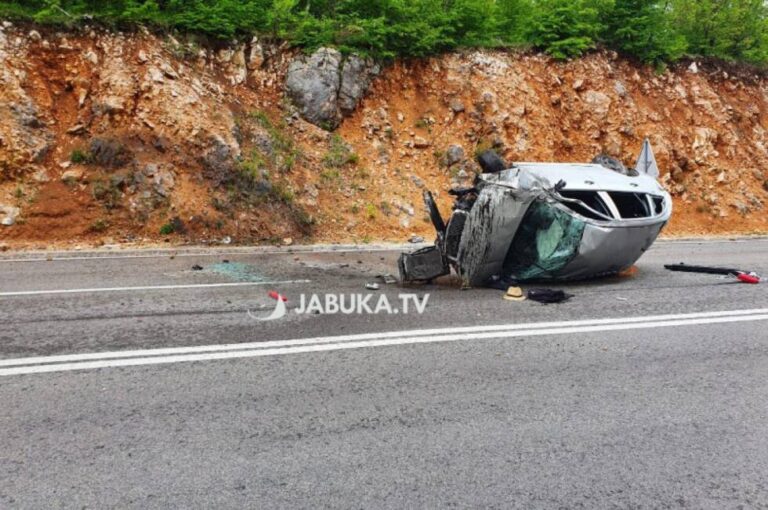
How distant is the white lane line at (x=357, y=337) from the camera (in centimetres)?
408

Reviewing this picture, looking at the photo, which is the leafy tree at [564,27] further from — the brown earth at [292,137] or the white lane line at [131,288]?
the white lane line at [131,288]

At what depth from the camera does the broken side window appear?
20.8 ft

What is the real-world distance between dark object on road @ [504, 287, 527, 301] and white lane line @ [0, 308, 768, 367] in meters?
0.98

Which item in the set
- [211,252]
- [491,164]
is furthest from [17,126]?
[491,164]

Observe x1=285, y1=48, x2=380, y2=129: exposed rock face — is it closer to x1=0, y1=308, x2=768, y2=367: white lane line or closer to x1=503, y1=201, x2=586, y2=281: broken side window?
x1=503, y1=201, x2=586, y2=281: broken side window

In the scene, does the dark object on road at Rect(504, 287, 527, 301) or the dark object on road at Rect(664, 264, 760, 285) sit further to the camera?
the dark object on road at Rect(664, 264, 760, 285)

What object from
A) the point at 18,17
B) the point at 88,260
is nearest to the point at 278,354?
the point at 88,260

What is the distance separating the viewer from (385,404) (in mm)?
3369

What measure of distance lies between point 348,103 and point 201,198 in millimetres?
5668

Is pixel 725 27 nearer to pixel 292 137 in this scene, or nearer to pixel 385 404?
pixel 292 137

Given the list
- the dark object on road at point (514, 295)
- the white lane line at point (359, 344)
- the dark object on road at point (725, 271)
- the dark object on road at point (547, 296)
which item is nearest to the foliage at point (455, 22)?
the dark object on road at point (725, 271)

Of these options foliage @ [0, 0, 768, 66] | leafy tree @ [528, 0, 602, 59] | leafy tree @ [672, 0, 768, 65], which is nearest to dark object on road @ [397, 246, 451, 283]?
foliage @ [0, 0, 768, 66]

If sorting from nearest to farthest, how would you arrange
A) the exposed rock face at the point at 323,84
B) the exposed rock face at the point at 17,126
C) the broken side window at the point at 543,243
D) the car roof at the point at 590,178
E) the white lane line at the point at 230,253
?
the broken side window at the point at 543,243 → the car roof at the point at 590,178 → the white lane line at the point at 230,253 → the exposed rock face at the point at 17,126 → the exposed rock face at the point at 323,84

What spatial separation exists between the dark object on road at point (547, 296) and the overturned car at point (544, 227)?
563mm
